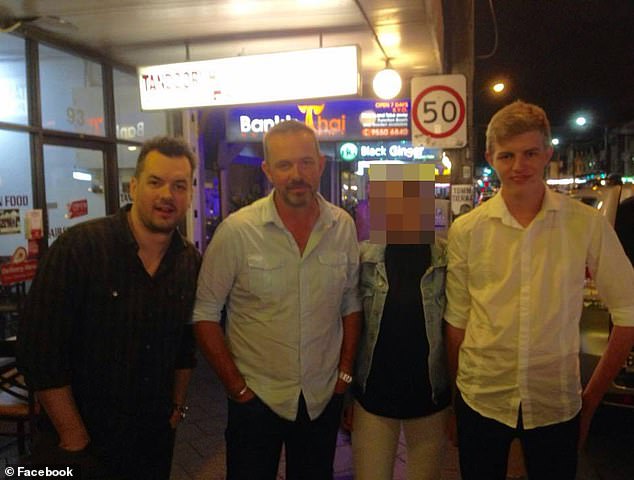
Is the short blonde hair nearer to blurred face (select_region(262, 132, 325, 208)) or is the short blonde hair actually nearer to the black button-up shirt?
blurred face (select_region(262, 132, 325, 208))

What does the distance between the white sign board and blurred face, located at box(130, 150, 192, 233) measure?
139 inches

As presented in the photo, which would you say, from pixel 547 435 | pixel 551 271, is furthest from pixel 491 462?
pixel 551 271

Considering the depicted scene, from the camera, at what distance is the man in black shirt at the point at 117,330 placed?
2164 millimetres

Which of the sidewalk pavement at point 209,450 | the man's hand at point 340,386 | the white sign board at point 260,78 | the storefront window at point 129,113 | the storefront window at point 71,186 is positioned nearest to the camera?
the man's hand at point 340,386

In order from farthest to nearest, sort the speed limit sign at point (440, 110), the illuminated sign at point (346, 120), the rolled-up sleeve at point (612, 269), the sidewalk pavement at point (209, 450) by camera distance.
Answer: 1. the illuminated sign at point (346, 120)
2. the speed limit sign at point (440, 110)
3. the sidewalk pavement at point (209, 450)
4. the rolled-up sleeve at point (612, 269)

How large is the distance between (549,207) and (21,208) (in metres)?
5.41

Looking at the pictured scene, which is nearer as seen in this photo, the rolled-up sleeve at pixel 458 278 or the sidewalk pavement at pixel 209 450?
the rolled-up sleeve at pixel 458 278

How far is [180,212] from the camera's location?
2441mm

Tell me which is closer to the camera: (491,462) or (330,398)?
(491,462)

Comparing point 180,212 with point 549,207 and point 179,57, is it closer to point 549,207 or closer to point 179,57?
point 549,207

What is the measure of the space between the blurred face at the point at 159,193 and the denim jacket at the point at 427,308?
907mm

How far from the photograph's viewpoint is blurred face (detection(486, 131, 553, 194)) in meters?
2.23

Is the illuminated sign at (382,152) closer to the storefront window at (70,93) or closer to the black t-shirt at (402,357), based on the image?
the storefront window at (70,93)

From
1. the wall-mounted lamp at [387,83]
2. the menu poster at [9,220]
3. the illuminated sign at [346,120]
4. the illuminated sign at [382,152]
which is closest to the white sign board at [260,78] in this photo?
the wall-mounted lamp at [387,83]
